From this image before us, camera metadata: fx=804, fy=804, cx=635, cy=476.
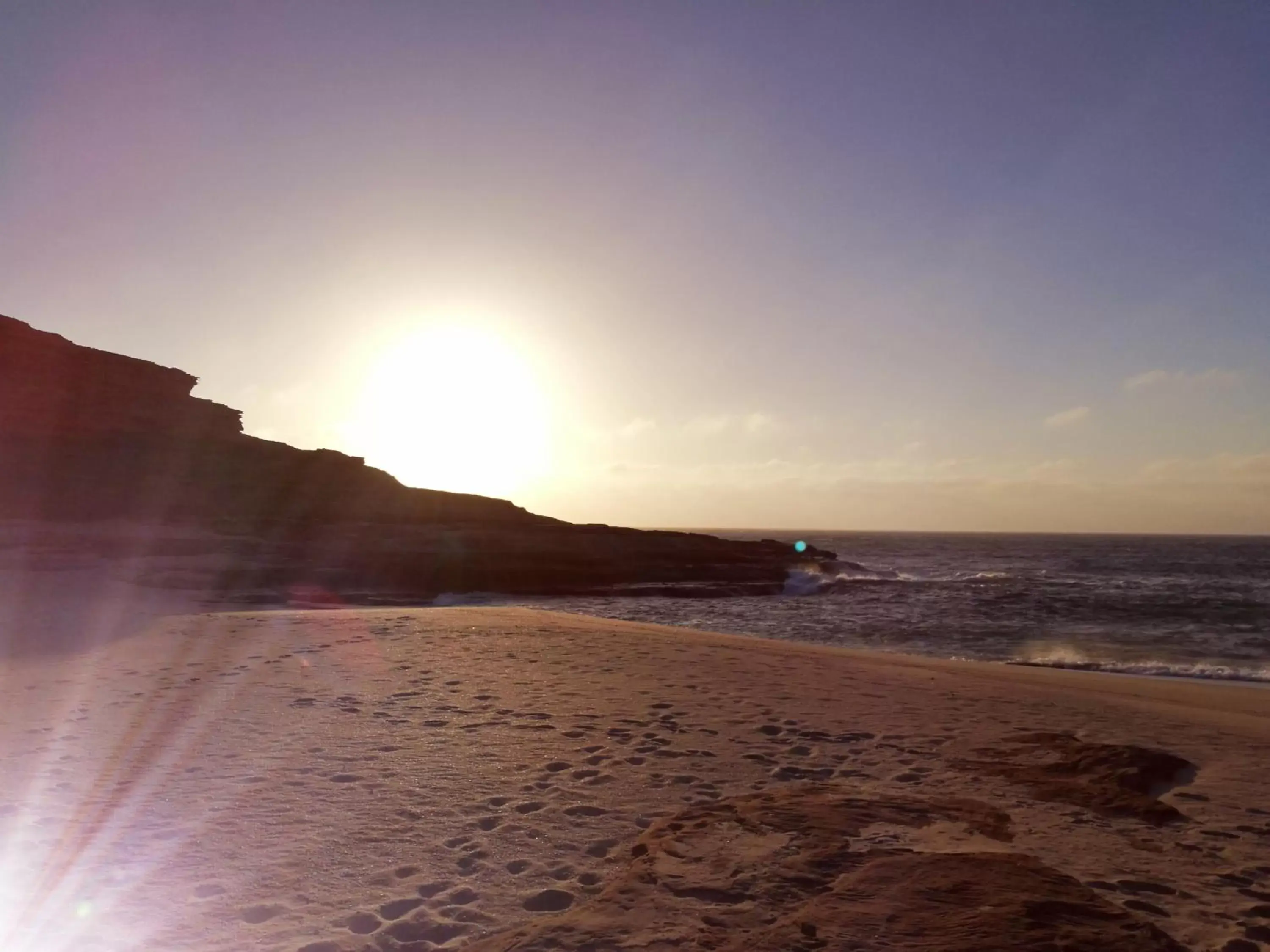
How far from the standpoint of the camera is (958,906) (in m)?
4.32

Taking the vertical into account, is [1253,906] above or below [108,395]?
below

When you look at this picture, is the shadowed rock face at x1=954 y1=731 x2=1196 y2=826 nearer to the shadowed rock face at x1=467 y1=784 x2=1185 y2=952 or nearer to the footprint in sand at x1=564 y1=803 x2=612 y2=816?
the shadowed rock face at x1=467 y1=784 x2=1185 y2=952

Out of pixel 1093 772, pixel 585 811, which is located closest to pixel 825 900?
pixel 585 811

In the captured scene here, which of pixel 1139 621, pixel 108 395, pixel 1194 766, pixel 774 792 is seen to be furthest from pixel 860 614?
pixel 108 395

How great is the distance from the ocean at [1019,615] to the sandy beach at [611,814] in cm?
1035

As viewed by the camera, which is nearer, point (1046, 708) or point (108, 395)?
point (1046, 708)

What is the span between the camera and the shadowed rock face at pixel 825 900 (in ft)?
13.1

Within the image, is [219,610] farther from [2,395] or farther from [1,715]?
[2,395]

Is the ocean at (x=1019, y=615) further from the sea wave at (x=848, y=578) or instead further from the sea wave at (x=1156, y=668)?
the sea wave at (x=848, y=578)

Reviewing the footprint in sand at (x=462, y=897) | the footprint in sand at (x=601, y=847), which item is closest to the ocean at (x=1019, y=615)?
the footprint in sand at (x=601, y=847)

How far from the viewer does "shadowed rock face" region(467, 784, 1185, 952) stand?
3.98 meters

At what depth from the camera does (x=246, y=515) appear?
47031 mm

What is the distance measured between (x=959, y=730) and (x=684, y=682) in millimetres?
3527

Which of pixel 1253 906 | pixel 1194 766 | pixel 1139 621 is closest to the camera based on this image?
pixel 1253 906
